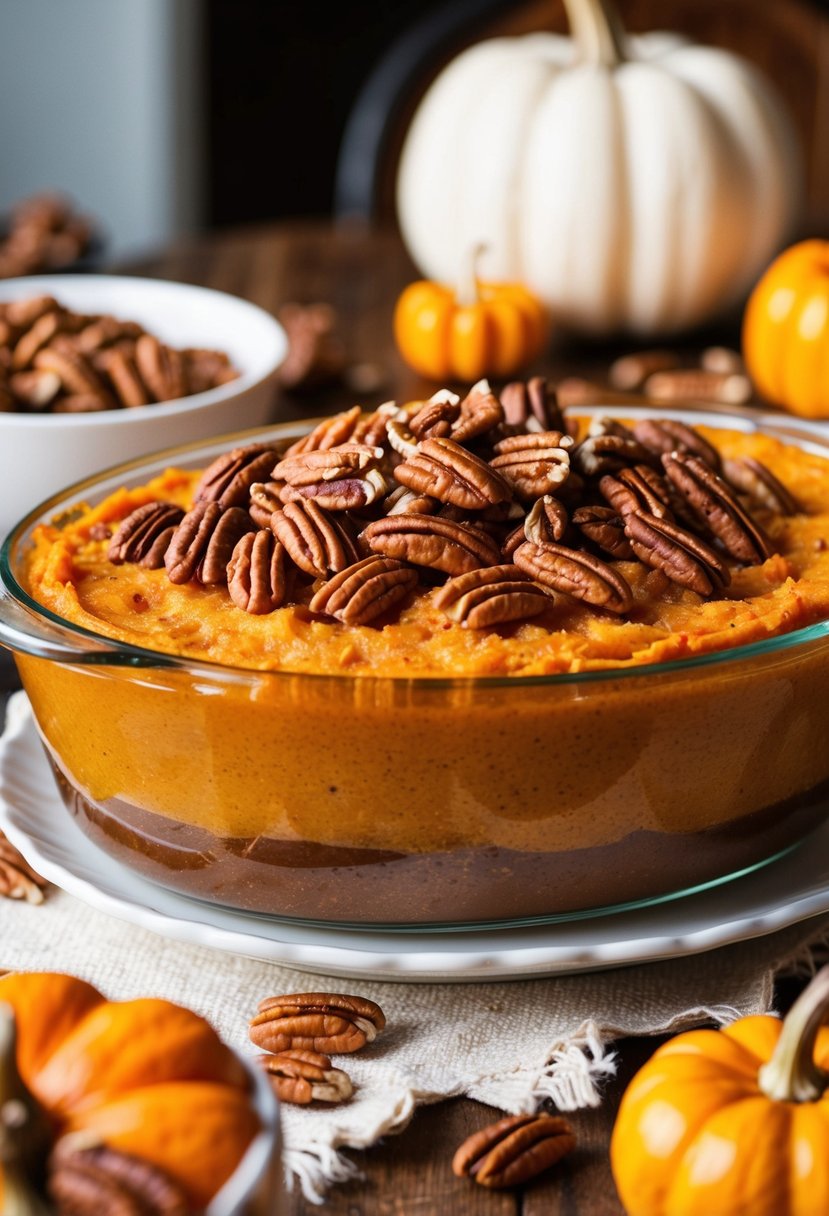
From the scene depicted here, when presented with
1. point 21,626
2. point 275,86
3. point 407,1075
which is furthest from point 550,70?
point 275,86

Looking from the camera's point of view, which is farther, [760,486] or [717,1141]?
[760,486]

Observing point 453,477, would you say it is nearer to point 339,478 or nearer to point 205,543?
point 339,478

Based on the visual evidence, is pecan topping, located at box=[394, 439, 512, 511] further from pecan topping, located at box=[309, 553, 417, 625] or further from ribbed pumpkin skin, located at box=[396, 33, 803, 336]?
ribbed pumpkin skin, located at box=[396, 33, 803, 336]

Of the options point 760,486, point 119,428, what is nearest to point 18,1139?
point 760,486

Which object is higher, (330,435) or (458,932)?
(330,435)

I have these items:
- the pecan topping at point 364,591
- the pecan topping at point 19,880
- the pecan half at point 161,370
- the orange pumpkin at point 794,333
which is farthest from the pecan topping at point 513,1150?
the orange pumpkin at point 794,333

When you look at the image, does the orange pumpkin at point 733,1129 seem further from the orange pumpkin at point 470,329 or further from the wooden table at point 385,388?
the orange pumpkin at point 470,329
